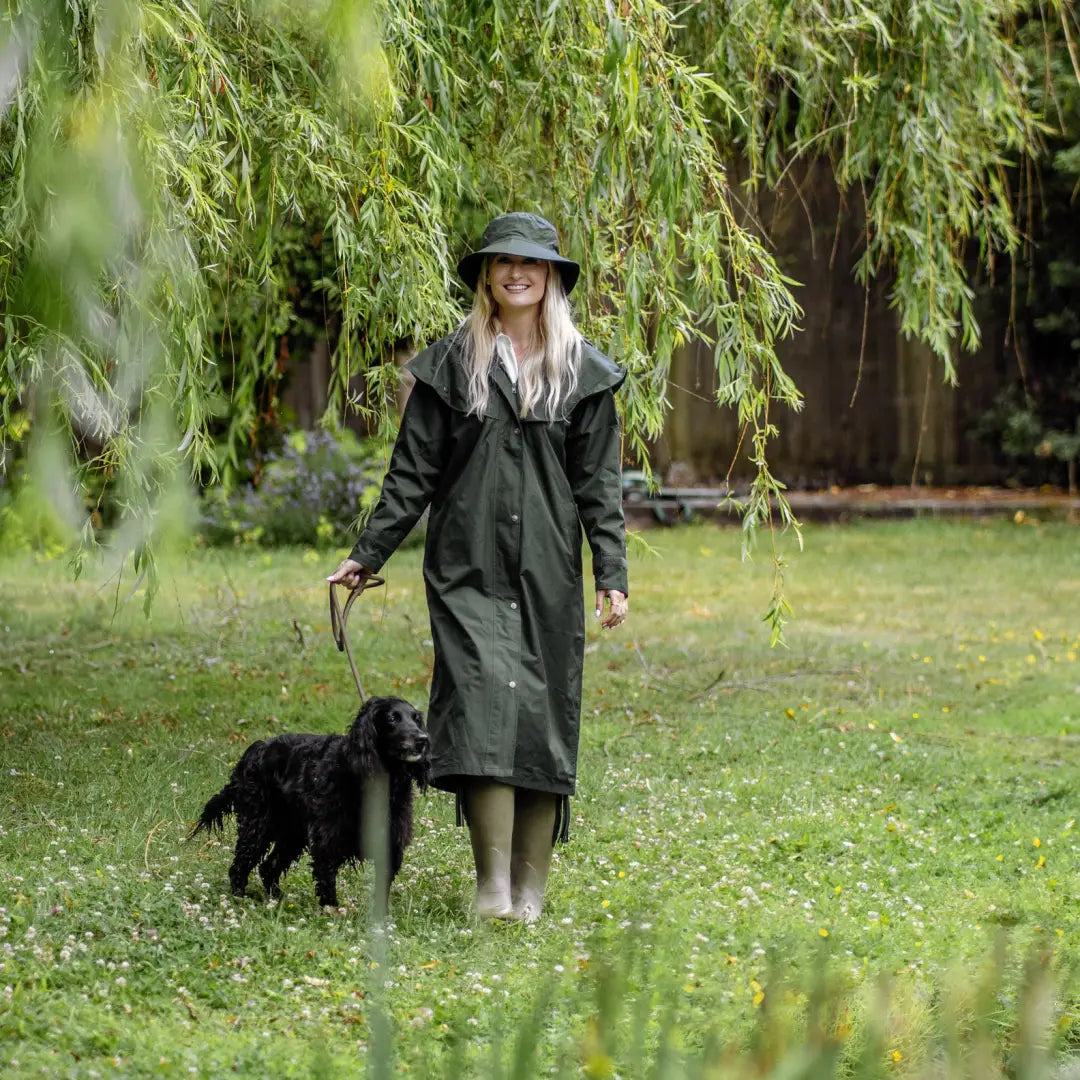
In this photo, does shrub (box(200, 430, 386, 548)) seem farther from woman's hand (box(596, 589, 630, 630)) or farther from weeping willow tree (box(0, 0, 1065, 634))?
woman's hand (box(596, 589, 630, 630))

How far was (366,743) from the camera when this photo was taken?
13.7ft

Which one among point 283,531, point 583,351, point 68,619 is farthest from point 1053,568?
point 583,351

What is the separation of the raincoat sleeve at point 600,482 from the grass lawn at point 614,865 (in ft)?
3.30

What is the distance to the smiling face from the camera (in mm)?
4477

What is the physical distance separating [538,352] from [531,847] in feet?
4.69

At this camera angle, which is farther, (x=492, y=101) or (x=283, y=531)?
(x=283, y=531)

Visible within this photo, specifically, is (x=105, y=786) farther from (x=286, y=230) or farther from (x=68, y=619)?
(x=68, y=619)

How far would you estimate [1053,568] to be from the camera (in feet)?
43.8

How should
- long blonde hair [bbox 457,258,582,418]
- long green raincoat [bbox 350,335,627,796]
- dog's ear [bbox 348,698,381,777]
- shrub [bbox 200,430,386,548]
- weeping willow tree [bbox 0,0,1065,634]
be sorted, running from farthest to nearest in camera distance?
1. shrub [bbox 200,430,386,548]
2. long blonde hair [bbox 457,258,582,418]
3. long green raincoat [bbox 350,335,627,796]
4. dog's ear [bbox 348,698,381,777]
5. weeping willow tree [bbox 0,0,1065,634]

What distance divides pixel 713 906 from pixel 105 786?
255cm

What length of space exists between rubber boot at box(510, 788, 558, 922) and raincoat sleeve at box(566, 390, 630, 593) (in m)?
0.65

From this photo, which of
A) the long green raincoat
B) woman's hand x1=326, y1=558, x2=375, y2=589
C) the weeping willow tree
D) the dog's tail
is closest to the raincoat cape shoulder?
the long green raincoat

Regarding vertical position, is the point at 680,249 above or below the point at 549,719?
above

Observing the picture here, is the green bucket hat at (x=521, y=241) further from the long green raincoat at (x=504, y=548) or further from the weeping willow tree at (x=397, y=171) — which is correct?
the weeping willow tree at (x=397, y=171)
